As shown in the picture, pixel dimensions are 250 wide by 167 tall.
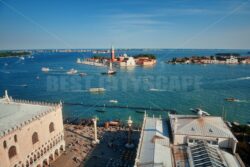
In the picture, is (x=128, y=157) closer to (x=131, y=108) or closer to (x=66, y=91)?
(x=131, y=108)

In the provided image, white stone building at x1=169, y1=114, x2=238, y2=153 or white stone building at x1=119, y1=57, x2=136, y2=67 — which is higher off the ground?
white stone building at x1=119, y1=57, x2=136, y2=67

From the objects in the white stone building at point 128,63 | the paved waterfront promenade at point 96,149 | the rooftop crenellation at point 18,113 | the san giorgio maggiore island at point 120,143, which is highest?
the white stone building at point 128,63

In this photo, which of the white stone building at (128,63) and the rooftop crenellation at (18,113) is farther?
the white stone building at (128,63)

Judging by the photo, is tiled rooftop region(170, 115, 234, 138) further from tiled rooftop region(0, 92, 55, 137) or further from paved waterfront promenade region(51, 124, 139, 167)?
tiled rooftop region(0, 92, 55, 137)

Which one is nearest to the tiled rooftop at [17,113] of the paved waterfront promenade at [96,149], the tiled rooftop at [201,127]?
the paved waterfront promenade at [96,149]

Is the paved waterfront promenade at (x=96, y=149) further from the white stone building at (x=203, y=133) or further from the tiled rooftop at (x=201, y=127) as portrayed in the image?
the tiled rooftop at (x=201, y=127)

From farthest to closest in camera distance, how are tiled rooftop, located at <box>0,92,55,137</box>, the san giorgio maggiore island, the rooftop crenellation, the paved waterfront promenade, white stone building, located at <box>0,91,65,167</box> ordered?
the paved waterfront promenade, tiled rooftop, located at <box>0,92,55,137</box>, the rooftop crenellation, white stone building, located at <box>0,91,65,167</box>, the san giorgio maggiore island

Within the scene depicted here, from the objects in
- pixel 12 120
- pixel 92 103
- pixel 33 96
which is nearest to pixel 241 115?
pixel 92 103

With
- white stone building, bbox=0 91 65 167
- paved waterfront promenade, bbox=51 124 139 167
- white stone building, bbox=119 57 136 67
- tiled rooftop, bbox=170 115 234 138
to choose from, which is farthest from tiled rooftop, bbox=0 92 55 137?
white stone building, bbox=119 57 136 67
